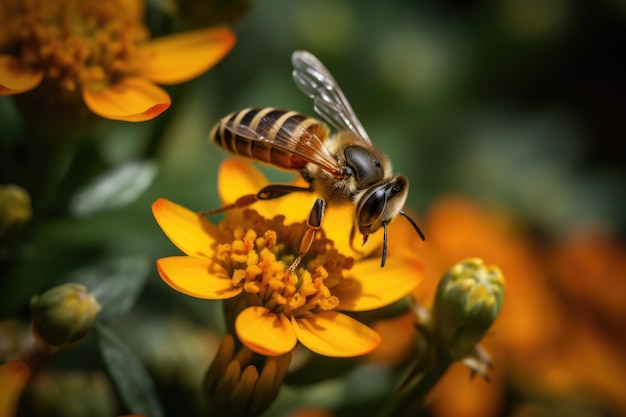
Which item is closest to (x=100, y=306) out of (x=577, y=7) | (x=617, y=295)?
(x=617, y=295)

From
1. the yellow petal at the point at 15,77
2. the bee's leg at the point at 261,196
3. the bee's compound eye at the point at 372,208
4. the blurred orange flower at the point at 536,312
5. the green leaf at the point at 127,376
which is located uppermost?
the bee's compound eye at the point at 372,208

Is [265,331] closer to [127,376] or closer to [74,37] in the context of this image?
[127,376]

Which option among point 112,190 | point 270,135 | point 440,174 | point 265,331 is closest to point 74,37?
point 112,190

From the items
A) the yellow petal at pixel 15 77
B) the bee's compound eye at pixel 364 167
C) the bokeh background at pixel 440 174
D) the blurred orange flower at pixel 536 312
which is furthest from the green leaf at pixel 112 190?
the blurred orange flower at pixel 536 312

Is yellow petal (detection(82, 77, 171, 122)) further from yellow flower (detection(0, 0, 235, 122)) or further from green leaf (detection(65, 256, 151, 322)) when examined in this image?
green leaf (detection(65, 256, 151, 322))

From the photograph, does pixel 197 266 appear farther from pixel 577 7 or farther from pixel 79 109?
pixel 577 7

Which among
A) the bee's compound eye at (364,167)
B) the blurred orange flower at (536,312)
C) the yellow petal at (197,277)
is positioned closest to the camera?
the yellow petal at (197,277)

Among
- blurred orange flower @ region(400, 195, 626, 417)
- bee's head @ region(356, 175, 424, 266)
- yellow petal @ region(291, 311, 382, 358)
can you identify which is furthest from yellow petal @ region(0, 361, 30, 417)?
blurred orange flower @ region(400, 195, 626, 417)

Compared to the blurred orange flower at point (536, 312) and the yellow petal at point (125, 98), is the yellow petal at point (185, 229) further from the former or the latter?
the blurred orange flower at point (536, 312)
